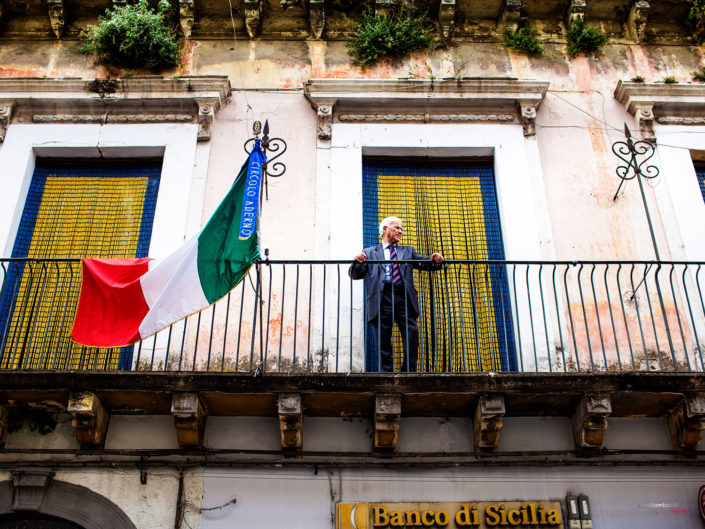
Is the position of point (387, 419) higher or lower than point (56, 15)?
lower

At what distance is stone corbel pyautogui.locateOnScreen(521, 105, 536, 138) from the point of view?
339 inches

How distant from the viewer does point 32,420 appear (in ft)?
21.6

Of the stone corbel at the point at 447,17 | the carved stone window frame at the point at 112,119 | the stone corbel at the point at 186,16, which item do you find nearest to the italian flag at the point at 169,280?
the carved stone window frame at the point at 112,119

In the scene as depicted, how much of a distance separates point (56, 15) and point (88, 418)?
213 inches

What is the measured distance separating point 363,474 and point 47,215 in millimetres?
4551

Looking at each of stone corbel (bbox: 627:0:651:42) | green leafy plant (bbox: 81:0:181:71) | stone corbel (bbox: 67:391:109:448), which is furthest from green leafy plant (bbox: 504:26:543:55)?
stone corbel (bbox: 67:391:109:448)

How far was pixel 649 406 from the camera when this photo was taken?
6.60 m

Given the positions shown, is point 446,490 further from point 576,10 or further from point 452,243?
point 576,10

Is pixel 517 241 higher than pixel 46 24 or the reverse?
the reverse

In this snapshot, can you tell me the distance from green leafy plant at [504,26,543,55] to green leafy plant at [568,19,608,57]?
1.33 ft

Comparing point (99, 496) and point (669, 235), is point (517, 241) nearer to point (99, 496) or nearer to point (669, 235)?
point (669, 235)

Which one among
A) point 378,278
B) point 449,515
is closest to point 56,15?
point 378,278

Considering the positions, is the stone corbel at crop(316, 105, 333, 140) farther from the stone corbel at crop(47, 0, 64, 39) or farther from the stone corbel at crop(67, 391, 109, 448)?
the stone corbel at crop(67, 391, 109, 448)

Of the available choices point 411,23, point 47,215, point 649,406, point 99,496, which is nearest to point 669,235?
point 649,406
